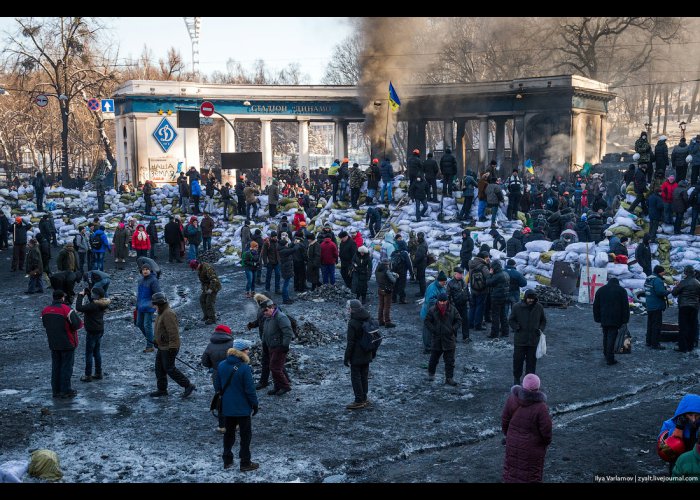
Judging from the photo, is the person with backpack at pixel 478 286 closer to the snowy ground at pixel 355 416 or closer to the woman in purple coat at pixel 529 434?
the snowy ground at pixel 355 416

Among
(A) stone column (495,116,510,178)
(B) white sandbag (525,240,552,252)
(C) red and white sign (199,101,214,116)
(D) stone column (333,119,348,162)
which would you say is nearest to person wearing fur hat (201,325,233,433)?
(B) white sandbag (525,240,552,252)

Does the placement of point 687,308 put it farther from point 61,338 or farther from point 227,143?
point 227,143

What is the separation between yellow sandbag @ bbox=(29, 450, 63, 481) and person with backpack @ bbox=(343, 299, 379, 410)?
141 inches

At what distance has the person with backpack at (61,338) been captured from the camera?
32.2 feet

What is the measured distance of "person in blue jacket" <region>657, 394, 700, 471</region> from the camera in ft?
19.5

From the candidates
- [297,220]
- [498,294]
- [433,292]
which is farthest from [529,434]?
→ [297,220]

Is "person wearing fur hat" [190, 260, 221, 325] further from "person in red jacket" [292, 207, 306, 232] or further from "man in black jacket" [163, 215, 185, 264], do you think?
"man in black jacket" [163, 215, 185, 264]

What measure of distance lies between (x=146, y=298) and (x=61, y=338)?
89.2 inches

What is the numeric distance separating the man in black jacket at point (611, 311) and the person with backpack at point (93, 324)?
7.24 meters

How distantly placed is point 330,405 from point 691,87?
82426 millimetres

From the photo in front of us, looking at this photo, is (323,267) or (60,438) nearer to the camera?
(60,438)
